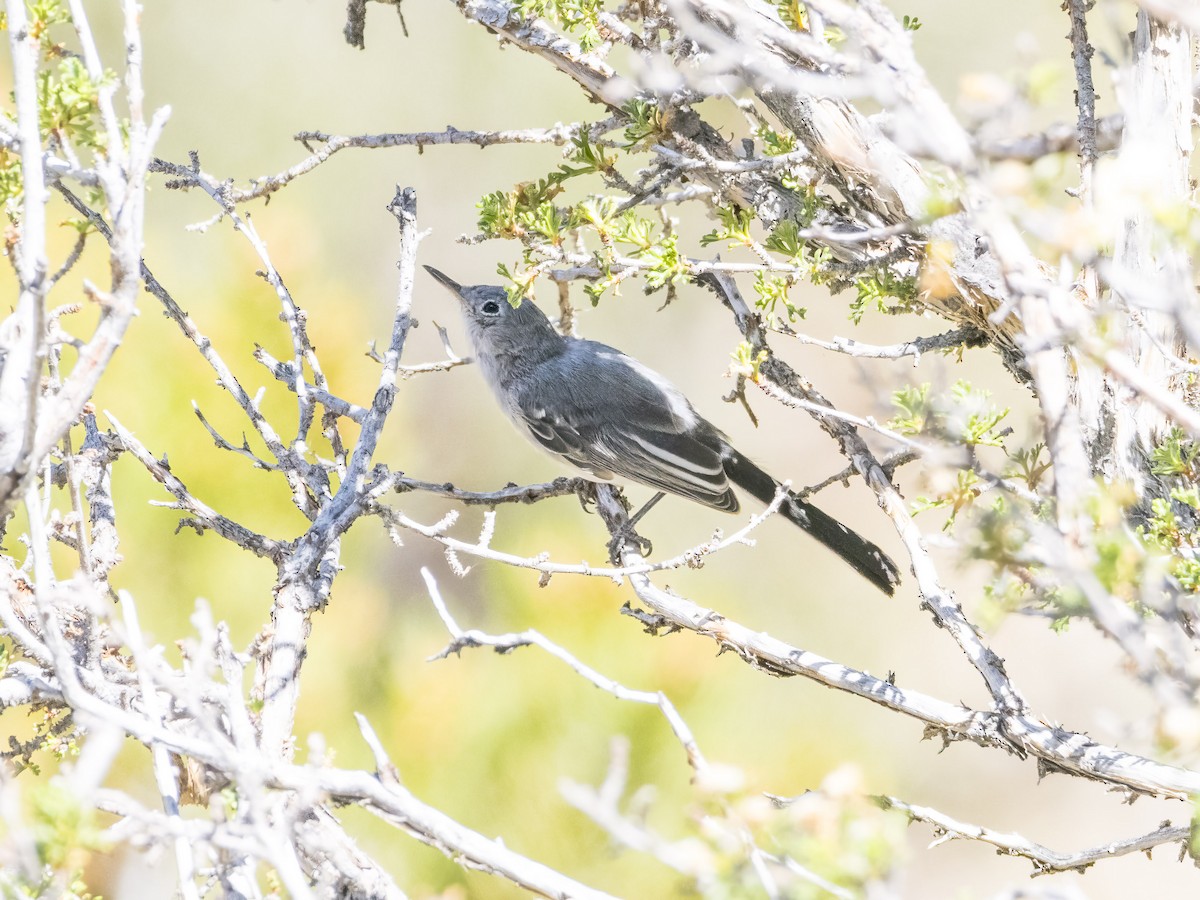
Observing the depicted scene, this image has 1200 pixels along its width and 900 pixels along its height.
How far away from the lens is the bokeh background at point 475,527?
12.7 ft

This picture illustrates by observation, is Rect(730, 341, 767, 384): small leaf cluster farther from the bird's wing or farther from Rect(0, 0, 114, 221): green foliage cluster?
the bird's wing

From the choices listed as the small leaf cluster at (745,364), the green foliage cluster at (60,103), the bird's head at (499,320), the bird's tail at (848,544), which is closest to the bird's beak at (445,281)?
the bird's head at (499,320)

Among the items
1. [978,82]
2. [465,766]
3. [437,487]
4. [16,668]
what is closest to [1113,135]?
[978,82]

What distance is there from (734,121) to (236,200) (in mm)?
4390

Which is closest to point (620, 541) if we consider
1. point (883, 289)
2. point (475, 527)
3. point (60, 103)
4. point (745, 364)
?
point (745, 364)

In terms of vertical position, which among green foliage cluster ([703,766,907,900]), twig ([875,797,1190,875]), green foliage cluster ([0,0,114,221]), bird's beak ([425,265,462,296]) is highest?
bird's beak ([425,265,462,296])

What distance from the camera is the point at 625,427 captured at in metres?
3.88

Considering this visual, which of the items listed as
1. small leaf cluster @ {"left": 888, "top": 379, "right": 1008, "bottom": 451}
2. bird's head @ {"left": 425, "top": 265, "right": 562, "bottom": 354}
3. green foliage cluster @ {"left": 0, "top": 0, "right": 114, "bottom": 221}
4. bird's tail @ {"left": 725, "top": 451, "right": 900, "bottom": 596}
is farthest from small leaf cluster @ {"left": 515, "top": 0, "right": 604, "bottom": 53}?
bird's head @ {"left": 425, "top": 265, "right": 562, "bottom": 354}

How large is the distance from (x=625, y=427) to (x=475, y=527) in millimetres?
2912

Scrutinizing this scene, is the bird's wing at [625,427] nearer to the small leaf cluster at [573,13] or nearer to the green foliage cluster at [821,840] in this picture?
the small leaf cluster at [573,13]

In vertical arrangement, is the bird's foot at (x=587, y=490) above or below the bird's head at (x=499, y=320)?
below

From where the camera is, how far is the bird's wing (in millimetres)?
3756

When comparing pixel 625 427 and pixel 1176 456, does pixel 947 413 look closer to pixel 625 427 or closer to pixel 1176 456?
pixel 1176 456

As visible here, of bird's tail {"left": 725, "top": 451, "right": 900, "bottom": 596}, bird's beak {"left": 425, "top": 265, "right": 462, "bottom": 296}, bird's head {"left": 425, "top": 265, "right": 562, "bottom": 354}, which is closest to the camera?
bird's tail {"left": 725, "top": 451, "right": 900, "bottom": 596}
